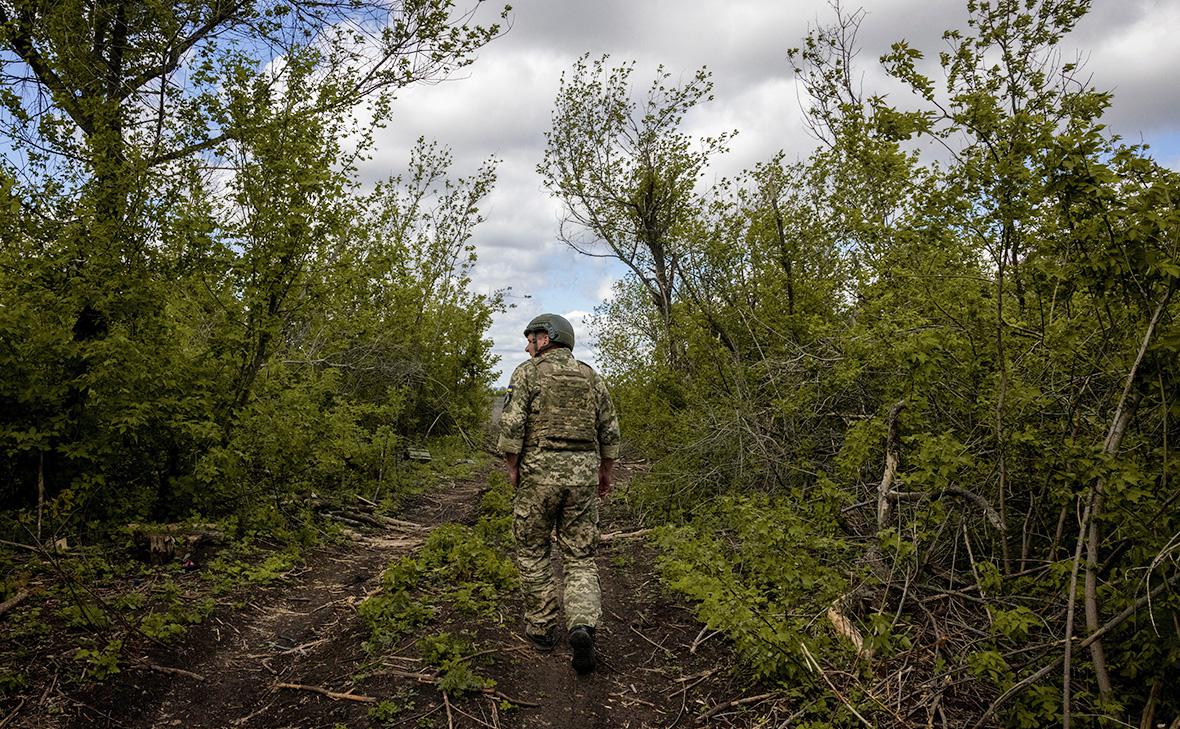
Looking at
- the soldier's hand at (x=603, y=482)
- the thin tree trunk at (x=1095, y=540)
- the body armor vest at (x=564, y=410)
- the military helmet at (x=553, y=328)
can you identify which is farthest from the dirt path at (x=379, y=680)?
the military helmet at (x=553, y=328)

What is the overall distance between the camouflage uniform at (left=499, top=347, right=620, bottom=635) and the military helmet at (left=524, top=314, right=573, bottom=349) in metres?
0.16

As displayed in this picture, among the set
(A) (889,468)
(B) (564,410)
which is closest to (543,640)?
(B) (564,410)

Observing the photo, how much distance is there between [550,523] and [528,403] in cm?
99

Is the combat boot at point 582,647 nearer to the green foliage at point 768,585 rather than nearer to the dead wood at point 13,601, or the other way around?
the green foliage at point 768,585

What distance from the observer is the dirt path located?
3.99 meters

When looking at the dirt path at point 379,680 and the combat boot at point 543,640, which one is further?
the combat boot at point 543,640

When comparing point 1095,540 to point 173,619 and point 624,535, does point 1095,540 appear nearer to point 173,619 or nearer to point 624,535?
point 173,619

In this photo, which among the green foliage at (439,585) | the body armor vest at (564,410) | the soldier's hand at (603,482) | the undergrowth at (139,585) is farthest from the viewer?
the soldier's hand at (603,482)

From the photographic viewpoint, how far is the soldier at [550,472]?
16.7 ft

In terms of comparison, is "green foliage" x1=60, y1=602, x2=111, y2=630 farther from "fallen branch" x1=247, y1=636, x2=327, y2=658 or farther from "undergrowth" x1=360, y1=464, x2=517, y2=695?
"undergrowth" x1=360, y1=464, x2=517, y2=695

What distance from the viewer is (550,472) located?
5.10m

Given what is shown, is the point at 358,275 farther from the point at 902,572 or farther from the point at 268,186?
the point at 902,572

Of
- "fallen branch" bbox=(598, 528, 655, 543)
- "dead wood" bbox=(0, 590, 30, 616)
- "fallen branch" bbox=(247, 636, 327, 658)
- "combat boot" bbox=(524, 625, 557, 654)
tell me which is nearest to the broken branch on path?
"combat boot" bbox=(524, 625, 557, 654)

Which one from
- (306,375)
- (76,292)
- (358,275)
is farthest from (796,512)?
(306,375)
